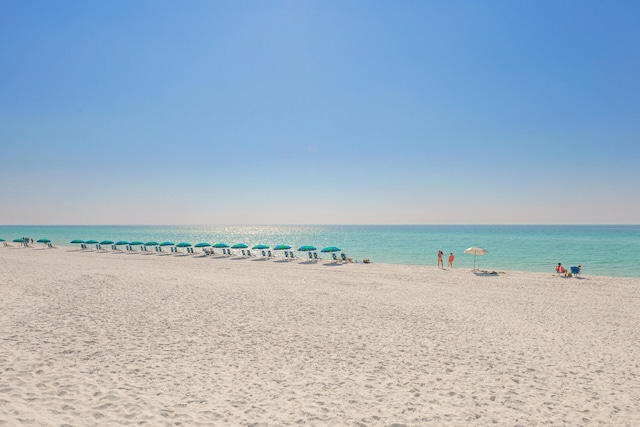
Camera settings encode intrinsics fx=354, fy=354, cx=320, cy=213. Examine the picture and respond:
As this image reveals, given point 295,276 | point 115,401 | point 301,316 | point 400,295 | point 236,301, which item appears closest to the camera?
point 115,401

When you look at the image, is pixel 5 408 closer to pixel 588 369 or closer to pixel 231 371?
pixel 231 371

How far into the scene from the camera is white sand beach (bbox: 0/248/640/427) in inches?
237

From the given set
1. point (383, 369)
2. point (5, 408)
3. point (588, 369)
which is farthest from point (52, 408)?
point (588, 369)

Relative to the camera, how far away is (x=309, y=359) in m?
8.50

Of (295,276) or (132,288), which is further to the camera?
(295,276)

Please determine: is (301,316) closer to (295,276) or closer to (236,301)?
(236,301)

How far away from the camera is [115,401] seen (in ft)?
20.0

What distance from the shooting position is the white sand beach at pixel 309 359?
19.7ft

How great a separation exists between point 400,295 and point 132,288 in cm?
1259

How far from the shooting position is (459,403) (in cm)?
650

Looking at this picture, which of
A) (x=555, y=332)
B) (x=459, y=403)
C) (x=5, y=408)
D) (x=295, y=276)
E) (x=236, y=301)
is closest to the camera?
(x=5, y=408)

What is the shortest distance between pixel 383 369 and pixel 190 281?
14.1 m

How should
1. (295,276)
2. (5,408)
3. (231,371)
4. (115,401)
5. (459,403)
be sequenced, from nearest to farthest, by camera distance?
(5,408) < (115,401) < (459,403) < (231,371) < (295,276)

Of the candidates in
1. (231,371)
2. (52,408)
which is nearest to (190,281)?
(231,371)
